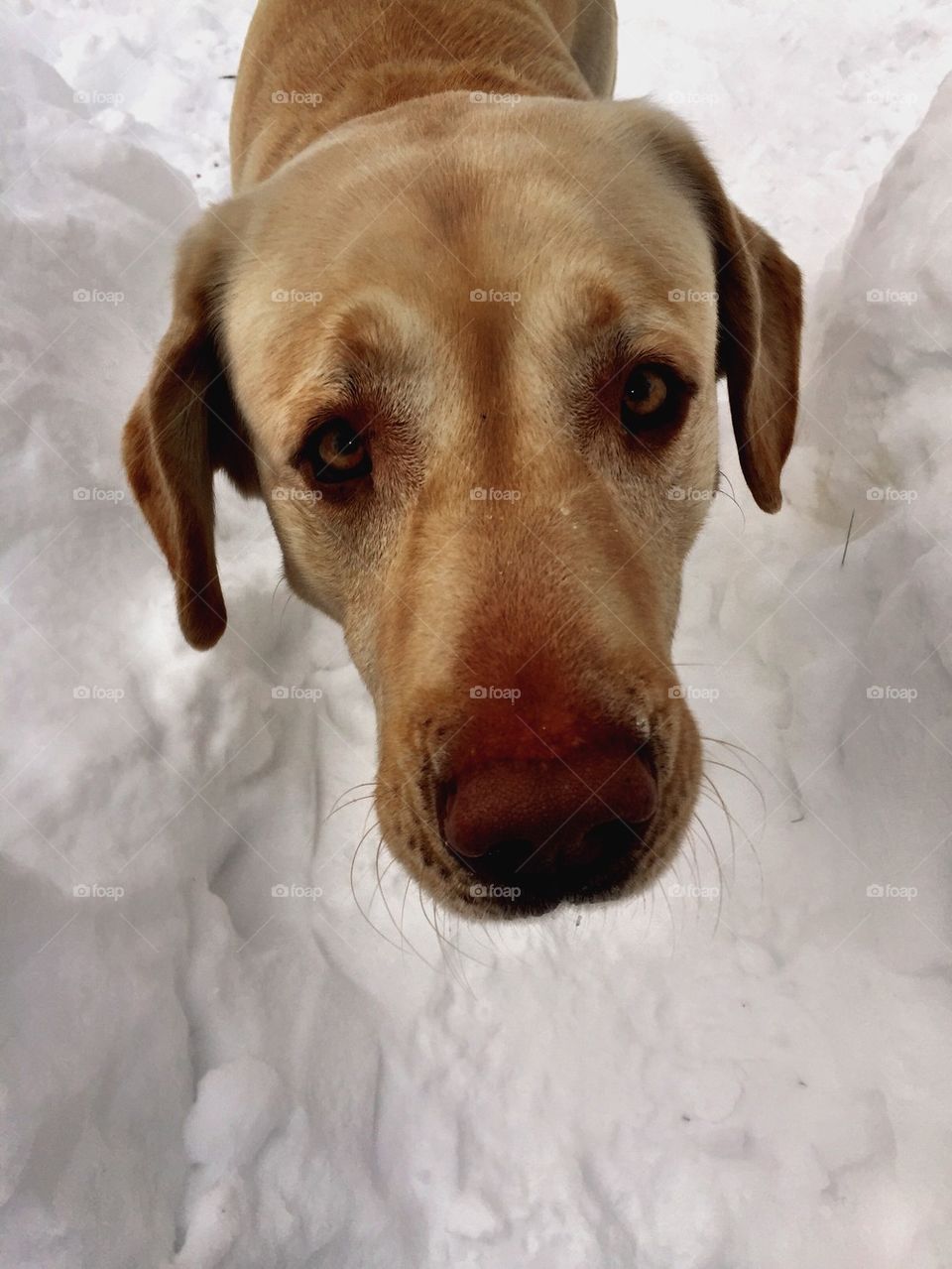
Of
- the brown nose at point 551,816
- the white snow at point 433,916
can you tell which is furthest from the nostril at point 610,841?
the white snow at point 433,916

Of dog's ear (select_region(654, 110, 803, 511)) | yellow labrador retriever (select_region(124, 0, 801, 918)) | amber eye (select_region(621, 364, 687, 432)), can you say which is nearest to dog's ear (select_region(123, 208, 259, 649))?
yellow labrador retriever (select_region(124, 0, 801, 918))

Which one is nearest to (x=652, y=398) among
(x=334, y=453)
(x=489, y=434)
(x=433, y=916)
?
(x=489, y=434)

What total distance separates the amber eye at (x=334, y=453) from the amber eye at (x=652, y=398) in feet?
1.91

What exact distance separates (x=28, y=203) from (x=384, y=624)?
2861 millimetres

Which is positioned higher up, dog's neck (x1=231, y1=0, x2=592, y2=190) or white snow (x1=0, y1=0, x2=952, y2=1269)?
dog's neck (x1=231, y1=0, x2=592, y2=190)

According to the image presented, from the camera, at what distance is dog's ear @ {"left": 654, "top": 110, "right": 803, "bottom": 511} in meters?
2.38

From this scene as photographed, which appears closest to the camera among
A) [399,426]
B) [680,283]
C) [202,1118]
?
[399,426]

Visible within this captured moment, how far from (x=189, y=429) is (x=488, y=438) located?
39.2 inches

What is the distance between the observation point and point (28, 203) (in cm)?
349

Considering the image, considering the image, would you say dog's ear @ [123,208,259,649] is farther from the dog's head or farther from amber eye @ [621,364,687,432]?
amber eye @ [621,364,687,432]

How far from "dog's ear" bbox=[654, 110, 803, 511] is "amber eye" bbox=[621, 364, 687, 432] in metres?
0.62

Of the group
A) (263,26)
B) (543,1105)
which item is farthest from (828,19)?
(543,1105)

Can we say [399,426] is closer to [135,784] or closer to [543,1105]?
[135,784]

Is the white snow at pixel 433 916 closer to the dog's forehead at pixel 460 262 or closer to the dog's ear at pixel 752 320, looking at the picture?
the dog's ear at pixel 752 320
